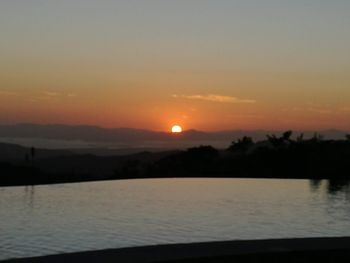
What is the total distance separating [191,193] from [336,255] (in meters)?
15.8

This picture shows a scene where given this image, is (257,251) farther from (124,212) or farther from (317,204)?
(317,204)

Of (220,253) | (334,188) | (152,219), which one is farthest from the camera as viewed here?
(334,188)

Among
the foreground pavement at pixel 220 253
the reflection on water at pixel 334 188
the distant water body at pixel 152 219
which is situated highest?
the foreground pavement at pixel 220 253

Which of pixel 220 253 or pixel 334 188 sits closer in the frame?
pixel 220 253

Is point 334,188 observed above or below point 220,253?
below

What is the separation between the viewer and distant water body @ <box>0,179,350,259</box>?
37.9ft

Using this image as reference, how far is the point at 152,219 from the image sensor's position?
48.5 feet

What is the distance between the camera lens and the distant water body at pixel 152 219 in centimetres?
1155

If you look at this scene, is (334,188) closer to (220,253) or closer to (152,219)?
(152,219)

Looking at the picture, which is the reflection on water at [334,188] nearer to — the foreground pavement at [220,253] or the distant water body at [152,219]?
the distant water body at [152,219]

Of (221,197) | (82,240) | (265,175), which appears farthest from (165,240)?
(265,175)

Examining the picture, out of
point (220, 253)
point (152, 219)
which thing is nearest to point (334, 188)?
point (152, 219)

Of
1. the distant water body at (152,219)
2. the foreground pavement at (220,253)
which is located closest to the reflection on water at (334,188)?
the distant water body at (152,219)

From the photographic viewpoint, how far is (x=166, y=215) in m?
15.7
